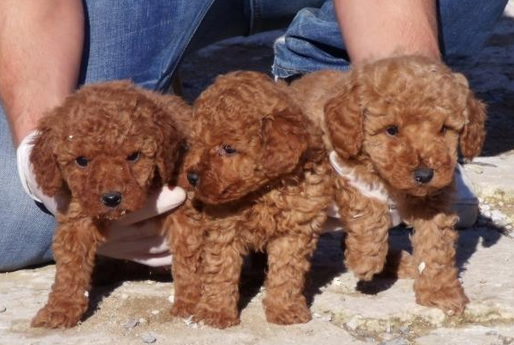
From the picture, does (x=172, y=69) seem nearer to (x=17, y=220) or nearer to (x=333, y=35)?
(x=333, y=35)

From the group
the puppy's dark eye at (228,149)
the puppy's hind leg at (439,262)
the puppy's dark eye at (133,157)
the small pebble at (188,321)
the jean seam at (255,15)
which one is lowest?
the small pebble at (188,321)

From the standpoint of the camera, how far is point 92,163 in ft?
15.2

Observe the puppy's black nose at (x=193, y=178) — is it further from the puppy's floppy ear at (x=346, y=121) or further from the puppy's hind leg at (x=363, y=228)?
the puppy's hind leg at (x=363, y=228)

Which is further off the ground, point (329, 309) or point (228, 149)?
point (228, 149)

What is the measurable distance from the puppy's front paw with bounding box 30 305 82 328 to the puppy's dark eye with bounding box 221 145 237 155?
3.26 feet

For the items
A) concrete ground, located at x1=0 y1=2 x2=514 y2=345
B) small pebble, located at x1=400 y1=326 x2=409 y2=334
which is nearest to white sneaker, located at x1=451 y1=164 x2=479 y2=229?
concrete ground, located at x1=0 y1=2 x2=514 y2=345

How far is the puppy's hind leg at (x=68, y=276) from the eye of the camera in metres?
4.95

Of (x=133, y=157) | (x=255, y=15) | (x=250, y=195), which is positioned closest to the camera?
(x=133, y=157)

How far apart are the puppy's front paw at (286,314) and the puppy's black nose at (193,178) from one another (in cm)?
68

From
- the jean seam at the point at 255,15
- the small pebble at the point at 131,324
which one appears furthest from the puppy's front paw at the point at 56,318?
the jean seam at the point at 255,15

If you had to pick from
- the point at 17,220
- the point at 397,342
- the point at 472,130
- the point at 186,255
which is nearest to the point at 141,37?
the point at 17,220

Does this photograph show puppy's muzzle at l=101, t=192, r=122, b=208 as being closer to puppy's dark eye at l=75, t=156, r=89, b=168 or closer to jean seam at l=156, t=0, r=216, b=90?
puppy's dark eye at l=75, t=156, r=89, b=168

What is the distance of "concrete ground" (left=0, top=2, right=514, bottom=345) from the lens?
4.89 m

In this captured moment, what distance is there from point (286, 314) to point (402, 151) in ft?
2.91
